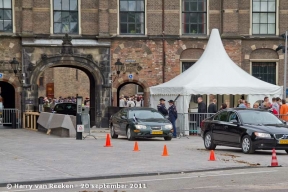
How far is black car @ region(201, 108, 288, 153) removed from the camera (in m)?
22.7

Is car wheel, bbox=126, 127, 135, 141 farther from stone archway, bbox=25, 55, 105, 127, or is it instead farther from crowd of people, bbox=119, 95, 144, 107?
crowd of people, bbox=119, 95, 144, 107

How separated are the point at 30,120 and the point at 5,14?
620 cm

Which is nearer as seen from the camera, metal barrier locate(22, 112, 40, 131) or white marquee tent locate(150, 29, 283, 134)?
white marquee tent locate(150, 29, 283, 134)

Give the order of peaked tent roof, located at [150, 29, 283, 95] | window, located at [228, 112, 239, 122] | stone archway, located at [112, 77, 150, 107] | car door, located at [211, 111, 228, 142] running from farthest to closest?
stone archway, located at [112, 77, 150, 107] → peaked tent roof, located at [150, 29, 283, 95] → car door, located at [211, 111, 228, 142] → window, located at [228, 112, 239, 122]

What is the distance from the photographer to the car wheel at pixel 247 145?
2302 cm

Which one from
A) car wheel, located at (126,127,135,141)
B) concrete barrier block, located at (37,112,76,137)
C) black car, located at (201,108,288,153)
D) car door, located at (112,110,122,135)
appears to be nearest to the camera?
black car, located at (201,108,288,153)

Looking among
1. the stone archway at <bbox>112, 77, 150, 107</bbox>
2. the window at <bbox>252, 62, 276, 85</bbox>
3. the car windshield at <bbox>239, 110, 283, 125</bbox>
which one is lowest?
the car windshield at <bbox>239, 110, 283, 125</bbox>

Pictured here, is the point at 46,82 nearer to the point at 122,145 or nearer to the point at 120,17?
the point at 120,17

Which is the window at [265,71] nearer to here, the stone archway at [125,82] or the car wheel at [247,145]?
the stone archway at [125,82]

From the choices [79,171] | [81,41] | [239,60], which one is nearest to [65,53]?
[81,41]

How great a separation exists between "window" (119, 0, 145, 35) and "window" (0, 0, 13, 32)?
6184 mm

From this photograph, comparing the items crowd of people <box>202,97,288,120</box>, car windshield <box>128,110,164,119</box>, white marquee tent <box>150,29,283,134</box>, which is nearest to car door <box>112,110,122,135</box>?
car windshield <box>128,110,164,119</box>

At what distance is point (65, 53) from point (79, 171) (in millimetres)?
24199

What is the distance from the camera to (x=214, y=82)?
34.2m
